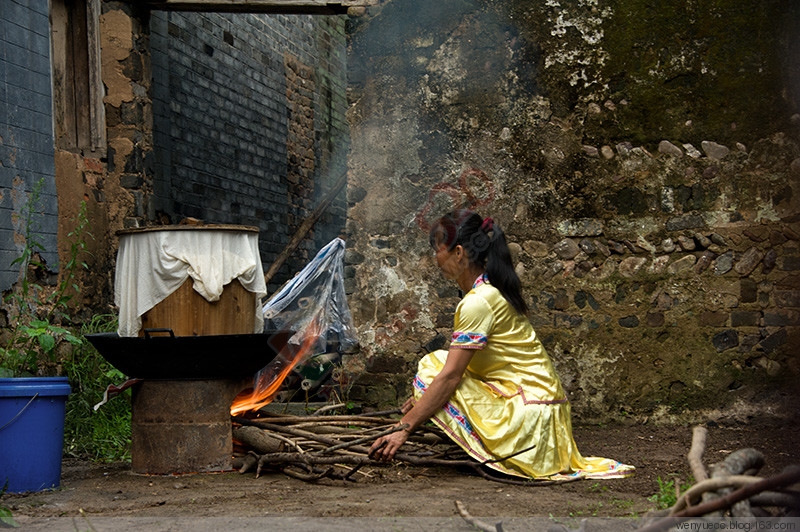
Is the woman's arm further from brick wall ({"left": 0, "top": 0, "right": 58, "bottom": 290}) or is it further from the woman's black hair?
brick wall ({"left": 0, "top": 0, "right": 58, "bottom": 290})

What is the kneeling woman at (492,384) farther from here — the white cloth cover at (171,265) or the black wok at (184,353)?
the white cloth cover at (171,265)

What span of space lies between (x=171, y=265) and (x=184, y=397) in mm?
705

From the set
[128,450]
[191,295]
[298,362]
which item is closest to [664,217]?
[298,362]

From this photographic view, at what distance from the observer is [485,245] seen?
444 centimetres

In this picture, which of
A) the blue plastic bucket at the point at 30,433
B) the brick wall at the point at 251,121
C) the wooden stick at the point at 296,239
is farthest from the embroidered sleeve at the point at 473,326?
the wooden stick at the point at 296,239

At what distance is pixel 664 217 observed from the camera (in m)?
5.94

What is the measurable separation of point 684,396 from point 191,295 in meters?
3.43

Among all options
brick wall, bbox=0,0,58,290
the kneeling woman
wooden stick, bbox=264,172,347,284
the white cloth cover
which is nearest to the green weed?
brick wall, bbox=0,0,58,290

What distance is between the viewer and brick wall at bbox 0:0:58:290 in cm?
593

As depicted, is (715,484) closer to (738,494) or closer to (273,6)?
(738,494)

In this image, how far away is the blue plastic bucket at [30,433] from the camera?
4094 mm

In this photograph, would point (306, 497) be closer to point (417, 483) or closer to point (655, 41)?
point (417, 483)

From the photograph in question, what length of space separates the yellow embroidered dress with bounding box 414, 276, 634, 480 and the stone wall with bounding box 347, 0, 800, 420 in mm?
1649

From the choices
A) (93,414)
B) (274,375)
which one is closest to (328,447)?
(274,375)
